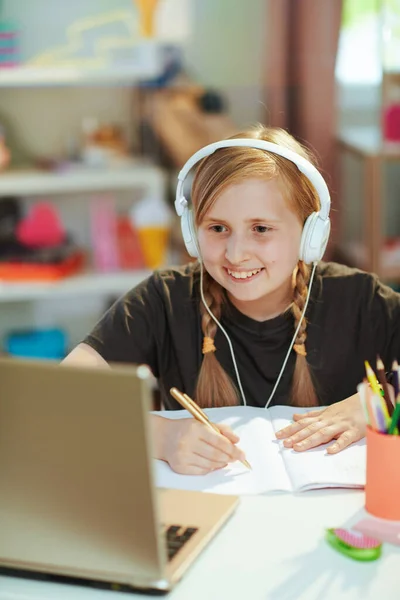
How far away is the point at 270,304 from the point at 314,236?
0.18m

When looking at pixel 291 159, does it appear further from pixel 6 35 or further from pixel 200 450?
pixel 6 35

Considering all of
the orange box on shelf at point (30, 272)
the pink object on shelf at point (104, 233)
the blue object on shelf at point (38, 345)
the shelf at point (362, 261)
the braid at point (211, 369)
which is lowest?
the blue object on shelf at point (38, 345)

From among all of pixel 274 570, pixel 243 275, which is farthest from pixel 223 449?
pixel 243 275

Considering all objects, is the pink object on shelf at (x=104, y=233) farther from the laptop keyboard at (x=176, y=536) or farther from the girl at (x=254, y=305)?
the laptop keyboard at (x=176, y=536)

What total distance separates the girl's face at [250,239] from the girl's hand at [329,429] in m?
0.24

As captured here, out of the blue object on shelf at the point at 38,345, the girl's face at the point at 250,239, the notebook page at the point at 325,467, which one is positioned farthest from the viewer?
the blue object on shelf at the point at 38,345

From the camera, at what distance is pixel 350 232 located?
3465 mm

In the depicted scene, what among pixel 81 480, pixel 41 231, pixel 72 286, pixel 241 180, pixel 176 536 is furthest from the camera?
pixel 41 231

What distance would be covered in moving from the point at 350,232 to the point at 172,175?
2.53 ft

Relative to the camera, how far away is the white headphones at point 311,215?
123 centimetres

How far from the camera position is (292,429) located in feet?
3.81

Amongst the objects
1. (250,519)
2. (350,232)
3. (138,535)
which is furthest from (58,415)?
(350,232)

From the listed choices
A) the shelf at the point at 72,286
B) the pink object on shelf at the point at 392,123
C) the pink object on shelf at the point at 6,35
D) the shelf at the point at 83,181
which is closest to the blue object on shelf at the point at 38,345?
the shelf at the point at 72,286

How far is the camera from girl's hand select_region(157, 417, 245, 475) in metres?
1.07
